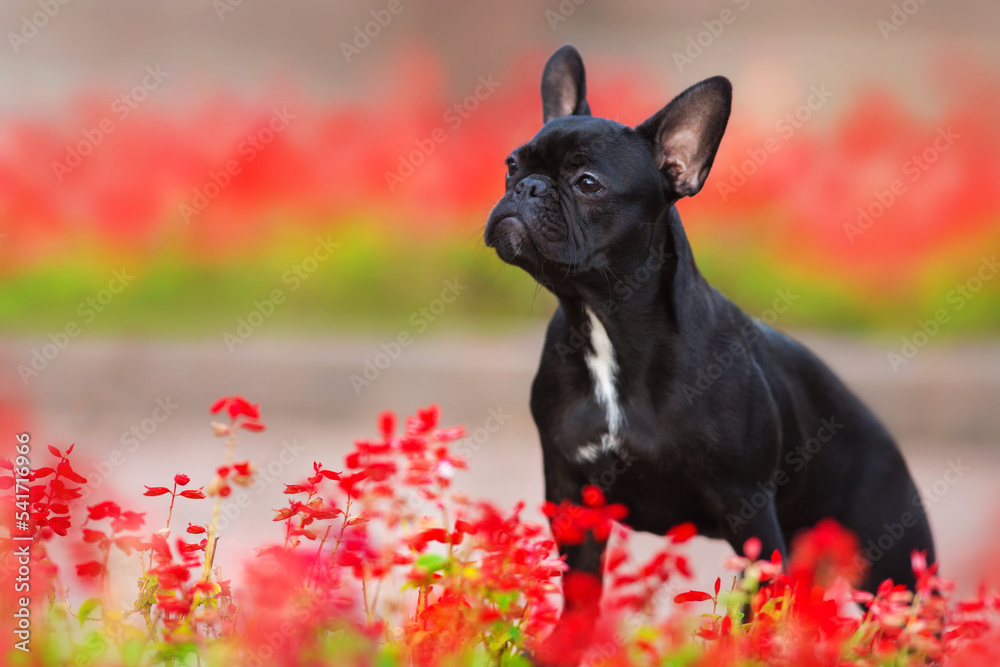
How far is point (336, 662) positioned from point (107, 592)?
60cm

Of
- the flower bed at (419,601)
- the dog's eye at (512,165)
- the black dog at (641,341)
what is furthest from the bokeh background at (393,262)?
the flower bed at (419,601)

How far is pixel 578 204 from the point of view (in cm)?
238

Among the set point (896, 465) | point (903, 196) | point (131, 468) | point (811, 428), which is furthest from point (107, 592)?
point (903, 196)

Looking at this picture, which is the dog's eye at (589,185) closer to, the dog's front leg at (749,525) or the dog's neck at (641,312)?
the dog's neck at (641,312)

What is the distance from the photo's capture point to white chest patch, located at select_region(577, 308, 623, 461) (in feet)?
8.00

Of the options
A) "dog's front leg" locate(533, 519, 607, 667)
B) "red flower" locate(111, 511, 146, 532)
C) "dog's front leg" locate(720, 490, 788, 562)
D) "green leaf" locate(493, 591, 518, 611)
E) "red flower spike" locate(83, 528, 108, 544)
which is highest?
"dog's front leg" locate(720, 490, 788, 562)

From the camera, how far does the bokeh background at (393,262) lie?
546 cm

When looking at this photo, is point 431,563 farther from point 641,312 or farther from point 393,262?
point 393,262

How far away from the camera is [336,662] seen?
1.48m

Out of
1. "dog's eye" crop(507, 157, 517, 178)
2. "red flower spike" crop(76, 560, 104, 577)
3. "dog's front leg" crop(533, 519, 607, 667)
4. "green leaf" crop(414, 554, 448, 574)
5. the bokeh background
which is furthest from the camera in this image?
the bokeh background

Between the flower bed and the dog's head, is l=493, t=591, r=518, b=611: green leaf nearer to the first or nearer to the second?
the flower bed

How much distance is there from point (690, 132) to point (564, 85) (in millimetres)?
443

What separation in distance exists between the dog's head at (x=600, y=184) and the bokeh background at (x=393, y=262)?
263 cm

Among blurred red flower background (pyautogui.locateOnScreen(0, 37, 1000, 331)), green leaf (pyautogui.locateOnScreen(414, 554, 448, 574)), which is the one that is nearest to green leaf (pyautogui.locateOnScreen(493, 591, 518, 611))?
green leaf (pyautogui.locateOnScreen(414, 554, 448, 574))
